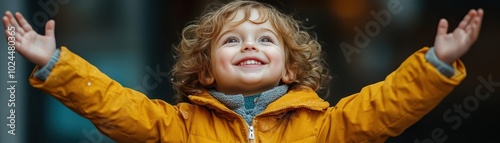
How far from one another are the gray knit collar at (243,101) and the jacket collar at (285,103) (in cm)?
2

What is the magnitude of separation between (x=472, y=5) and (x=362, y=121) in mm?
1834

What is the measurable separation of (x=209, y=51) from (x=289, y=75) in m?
0.28

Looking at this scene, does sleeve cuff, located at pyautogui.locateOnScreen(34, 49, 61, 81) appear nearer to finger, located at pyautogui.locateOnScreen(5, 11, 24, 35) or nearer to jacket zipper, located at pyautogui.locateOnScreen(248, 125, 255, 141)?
finger, located at pyautogui.locateOnScreen(5, 11, 24, 35)

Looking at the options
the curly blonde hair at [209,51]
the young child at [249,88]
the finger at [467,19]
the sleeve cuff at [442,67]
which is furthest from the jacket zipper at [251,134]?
the finger at [467,19]

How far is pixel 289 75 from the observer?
2672 millimetres

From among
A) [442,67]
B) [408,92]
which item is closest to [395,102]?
[408,92]

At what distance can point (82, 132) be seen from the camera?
376 centimetres

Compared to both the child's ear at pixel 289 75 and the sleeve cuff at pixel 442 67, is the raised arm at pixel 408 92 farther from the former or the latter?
the child's ear at pixel 289 75

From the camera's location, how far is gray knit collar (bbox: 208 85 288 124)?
246cm

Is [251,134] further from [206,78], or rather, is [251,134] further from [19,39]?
[19,39]

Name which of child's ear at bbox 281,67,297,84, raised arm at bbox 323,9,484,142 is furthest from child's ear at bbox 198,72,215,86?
raised arm at bbox 323,9,484,142

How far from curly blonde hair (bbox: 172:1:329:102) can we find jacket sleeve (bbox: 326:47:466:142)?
13.5 inches

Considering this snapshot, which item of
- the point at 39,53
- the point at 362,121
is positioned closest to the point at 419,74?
the point at 362,121

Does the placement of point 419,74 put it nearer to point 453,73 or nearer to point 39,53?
point 453,73
